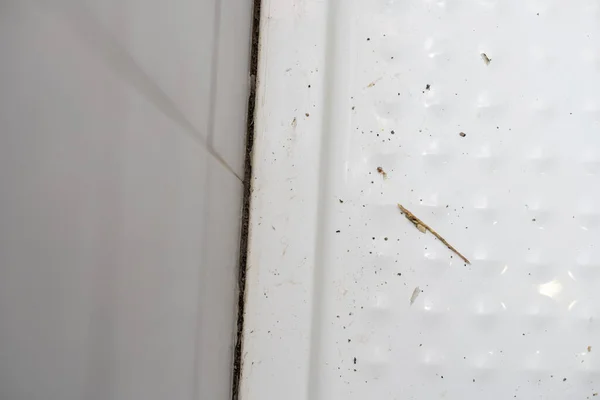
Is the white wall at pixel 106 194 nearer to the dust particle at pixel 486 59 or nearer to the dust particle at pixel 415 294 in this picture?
the dust particle at pixel 415 294

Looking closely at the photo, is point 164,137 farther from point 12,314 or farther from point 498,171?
point 498,171

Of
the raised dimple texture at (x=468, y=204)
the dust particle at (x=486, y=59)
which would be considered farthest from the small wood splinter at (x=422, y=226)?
the dust particle at (x=486, y=59)

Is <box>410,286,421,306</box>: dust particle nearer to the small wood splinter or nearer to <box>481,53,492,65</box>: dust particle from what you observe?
the small wood splinter

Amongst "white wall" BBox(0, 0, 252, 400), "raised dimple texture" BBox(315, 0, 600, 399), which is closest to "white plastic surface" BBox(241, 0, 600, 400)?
"raised dimple texture" BBox(315, 0, 600, 399)

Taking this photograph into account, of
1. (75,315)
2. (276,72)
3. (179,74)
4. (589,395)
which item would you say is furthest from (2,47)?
(589,395)

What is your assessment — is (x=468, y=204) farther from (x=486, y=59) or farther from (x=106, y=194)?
(x=106, y=194)

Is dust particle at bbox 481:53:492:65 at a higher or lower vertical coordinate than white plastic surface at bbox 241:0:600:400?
higher
